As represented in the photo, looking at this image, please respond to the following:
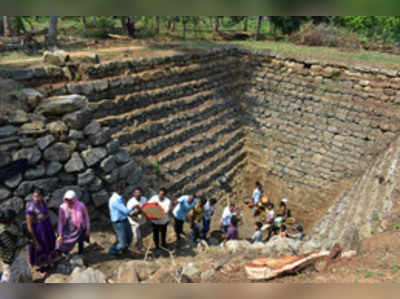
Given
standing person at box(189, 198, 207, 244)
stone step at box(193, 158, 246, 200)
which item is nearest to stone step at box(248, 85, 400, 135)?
stone step at box(193, 158, 246, 200)

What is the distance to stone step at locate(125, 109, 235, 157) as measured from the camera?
7713mm

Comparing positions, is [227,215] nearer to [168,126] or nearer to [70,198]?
[168,126]

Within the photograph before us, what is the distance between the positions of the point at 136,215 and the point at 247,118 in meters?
7.37

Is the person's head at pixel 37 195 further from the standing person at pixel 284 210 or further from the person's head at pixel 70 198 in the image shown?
the standing person at pixel 284 210

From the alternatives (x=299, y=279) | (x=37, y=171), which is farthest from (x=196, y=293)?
(x=37, y=171)

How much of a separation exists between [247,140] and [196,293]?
10.6m

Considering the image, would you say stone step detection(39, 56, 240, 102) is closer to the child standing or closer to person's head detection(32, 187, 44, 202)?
person's head detection(32, 187, 44, 202)

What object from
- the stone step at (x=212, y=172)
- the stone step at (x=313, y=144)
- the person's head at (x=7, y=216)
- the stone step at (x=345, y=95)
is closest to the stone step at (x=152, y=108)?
the stone step at (x=212, y=172)

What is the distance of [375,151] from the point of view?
9086mm

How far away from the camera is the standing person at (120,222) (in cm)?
504

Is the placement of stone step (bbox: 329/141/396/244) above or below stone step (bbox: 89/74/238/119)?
below

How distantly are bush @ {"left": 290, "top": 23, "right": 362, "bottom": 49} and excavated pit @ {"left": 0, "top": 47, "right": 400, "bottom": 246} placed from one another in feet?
16.3

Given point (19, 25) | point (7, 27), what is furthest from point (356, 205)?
point (19, 25)

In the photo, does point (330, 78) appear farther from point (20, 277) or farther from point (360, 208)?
point (20, 277)
